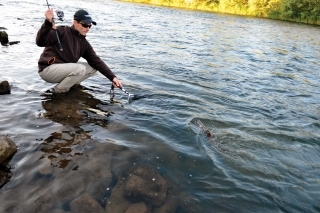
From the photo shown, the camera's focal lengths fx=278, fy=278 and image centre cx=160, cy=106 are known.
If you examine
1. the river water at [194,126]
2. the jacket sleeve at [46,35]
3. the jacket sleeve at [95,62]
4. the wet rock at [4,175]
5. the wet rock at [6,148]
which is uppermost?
the jacket sleeve at [46,35]

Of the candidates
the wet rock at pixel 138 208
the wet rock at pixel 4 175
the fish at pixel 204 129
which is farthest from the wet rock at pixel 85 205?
the fish at pixel 204 129

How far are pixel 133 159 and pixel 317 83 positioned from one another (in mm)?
9047

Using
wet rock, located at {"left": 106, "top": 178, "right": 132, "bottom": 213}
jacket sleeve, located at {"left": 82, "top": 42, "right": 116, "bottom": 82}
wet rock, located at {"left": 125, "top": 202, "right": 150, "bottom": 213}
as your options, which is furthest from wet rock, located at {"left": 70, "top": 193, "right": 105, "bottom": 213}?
jacket sleeve, located at {"left": 82, "top": 42, "right": 116, "bottom": 82}

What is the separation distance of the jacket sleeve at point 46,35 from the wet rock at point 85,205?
149 inches

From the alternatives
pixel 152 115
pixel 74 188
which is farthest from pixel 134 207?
pixel 152 115

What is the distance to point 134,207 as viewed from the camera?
12.2 ft

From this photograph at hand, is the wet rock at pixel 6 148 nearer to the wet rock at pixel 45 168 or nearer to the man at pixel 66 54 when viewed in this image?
the wet rock at pixel 45 168

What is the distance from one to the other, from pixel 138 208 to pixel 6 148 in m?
2.26

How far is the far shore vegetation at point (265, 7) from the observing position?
48656 mm

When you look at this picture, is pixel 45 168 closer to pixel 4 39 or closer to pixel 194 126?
pixel 194 126

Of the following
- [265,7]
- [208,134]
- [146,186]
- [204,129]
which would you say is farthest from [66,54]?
[265,7]

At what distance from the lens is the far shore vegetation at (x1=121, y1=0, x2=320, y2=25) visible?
48656 mm

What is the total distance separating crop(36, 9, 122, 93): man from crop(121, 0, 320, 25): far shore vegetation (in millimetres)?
50907

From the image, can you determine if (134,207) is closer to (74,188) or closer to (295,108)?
(74,188)
